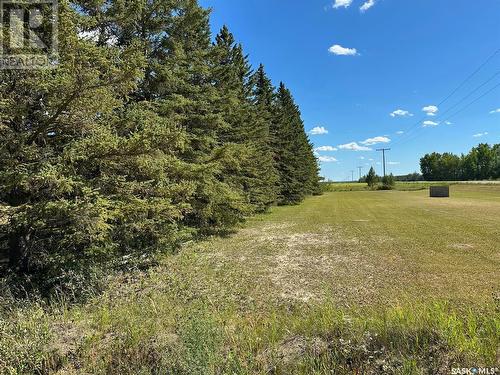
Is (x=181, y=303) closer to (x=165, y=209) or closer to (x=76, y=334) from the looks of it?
(x=76, y=334)

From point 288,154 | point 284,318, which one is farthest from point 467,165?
point 284,318

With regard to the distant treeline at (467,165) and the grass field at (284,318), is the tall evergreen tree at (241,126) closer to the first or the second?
the grass field at (284,318)

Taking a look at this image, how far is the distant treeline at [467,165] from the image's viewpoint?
3883 inches

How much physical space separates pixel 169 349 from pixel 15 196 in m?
4.84

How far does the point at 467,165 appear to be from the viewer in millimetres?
106562

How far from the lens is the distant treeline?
9862cm
